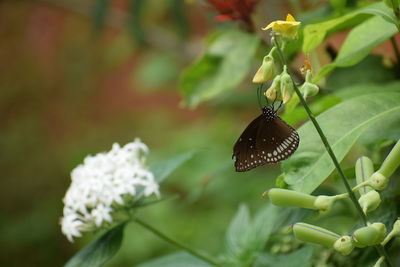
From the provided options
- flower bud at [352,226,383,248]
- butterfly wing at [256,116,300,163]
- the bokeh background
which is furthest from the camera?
the bokeh background

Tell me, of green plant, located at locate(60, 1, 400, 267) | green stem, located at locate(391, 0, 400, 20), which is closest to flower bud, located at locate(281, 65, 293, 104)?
green plant, located at locate(60, 1, 400, 267)

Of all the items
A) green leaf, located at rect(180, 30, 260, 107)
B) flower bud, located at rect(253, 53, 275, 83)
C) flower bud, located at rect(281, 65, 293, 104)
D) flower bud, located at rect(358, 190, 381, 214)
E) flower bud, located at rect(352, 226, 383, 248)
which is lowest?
flower bud, located at rect(352, 226, 383, 248)

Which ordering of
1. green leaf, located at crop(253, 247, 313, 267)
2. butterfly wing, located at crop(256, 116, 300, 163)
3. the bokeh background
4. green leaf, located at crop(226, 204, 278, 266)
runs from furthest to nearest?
the bokeh background
green leaf, located at crop(226, 204, 278, 266)
green leaf, located at crop(253, 247, 313, 267)
butterfly wing, located at crop(256, 116, 300, 163)

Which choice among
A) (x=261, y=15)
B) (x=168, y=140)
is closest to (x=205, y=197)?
(x=168, y=140)

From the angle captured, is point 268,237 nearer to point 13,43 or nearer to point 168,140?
point 168,140

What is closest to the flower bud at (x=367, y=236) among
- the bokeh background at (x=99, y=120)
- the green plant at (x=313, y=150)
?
the green plant at (x=313, y=150)

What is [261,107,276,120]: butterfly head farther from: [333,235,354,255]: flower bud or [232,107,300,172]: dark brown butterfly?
[333,235,354,255]: flower bud
